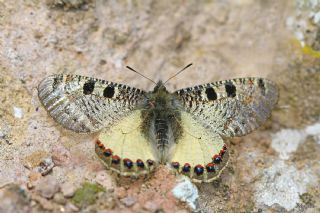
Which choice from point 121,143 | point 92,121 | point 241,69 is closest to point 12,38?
point 92,121

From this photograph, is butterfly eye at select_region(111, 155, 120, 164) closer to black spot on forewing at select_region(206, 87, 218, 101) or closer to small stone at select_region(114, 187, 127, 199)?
small stone at select_region(114, 187, 127, 199)

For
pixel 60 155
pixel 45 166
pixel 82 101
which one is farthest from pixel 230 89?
pixel 45 166

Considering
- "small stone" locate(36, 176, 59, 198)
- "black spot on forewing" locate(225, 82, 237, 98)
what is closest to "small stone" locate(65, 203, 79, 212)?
"small stone" locate(36, 176, 59, 198)

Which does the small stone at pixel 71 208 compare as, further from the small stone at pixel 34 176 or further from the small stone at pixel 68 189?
the small stone at pixel 34 176

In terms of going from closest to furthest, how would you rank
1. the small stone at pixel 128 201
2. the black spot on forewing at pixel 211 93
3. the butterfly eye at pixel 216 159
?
the small stone at pixel 128 201 → the butterfly eye at pixel 216 159 → the black spot on forewing at pixel 211 93

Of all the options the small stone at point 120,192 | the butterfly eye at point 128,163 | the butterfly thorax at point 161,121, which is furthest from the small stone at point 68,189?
the butterfly thorax at point 161,121

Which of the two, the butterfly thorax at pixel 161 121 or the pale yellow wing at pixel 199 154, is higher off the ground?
the butterfly thorax at pixel 161 121
